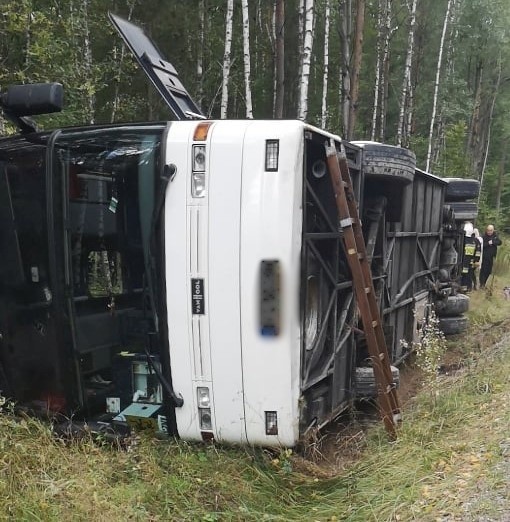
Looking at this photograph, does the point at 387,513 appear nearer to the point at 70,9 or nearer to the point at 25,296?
the point at 25,296

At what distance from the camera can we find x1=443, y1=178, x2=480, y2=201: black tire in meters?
7.82

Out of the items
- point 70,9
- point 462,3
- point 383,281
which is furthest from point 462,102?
point 383,281

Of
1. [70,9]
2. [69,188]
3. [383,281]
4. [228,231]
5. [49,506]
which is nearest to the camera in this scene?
[49,506]

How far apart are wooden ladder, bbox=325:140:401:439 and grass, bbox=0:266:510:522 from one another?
0.23 metres

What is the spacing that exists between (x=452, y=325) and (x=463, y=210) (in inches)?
67.6

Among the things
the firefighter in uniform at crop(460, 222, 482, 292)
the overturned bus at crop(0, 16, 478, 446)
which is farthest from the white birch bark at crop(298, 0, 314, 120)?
the overturned bus at crop(0, 16, 478, 446)

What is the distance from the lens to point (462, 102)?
23766 mm

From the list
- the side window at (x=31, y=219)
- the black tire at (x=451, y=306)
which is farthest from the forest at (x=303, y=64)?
the black tire at (x=451, y=306)

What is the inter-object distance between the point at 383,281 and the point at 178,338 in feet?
6.87

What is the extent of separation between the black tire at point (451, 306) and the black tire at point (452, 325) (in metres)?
0.07

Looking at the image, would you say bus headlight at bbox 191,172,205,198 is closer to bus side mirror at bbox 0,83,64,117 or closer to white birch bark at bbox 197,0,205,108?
bus side mirror at bbox 0,83,64,117

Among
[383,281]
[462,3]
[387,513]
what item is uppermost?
[462,3]

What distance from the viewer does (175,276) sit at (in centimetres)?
317

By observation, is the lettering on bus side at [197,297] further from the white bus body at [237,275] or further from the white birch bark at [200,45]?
the white birch bark at [200,45]
